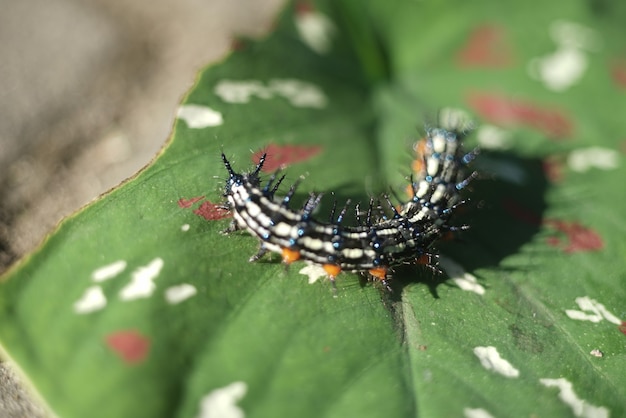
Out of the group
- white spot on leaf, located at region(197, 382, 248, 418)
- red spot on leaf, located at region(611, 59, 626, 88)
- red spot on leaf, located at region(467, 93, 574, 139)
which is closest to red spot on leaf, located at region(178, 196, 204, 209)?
white spot on leaf, located at region(197, 382, 248, 418)

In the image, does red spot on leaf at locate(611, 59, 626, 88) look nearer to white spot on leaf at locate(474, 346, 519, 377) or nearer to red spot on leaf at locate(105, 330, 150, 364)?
white spot on leaf at locate(474, 346, 519, 377)

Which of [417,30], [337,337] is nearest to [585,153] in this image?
[417,30]

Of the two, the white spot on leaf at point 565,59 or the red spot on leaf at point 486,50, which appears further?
the red spot on leaf at point 486,50

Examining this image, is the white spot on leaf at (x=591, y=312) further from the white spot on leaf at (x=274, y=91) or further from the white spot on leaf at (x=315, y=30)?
the white spot on leaf at (x=315, y=30)

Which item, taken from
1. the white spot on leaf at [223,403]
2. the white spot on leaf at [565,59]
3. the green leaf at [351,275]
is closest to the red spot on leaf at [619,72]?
the green leaf at [351,275]

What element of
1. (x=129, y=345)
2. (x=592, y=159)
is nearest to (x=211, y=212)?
(x=129, y=345)

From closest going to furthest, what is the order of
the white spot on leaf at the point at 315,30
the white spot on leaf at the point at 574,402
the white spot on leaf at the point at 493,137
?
the white spot on leaf at the point at 574,402 → the white spot on leaf at the point at 493,137 → the white spot on leaf at the point at 315,30
